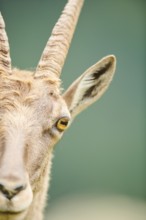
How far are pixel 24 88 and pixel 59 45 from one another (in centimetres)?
127

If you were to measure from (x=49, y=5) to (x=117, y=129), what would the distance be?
438 cm

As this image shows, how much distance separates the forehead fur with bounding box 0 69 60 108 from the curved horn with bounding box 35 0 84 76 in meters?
0.20

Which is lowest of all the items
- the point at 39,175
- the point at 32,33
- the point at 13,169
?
the point at 32,33

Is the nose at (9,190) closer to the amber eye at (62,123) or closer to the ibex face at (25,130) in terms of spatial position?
the ibex face at (25,130)

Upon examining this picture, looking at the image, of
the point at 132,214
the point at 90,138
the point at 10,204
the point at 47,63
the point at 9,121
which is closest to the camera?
the point at 10,204

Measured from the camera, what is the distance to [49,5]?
16.7 m

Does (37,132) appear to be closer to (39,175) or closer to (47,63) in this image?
(39,175)

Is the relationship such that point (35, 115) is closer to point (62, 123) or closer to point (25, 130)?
point (25, 130)

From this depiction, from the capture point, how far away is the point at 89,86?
336 inches

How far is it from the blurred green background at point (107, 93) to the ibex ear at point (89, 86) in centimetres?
778

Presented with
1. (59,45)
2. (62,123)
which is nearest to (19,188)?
(62,123)

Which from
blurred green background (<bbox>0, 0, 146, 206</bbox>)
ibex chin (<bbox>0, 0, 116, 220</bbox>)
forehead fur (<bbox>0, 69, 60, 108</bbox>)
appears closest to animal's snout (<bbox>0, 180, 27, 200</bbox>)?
ibex chin (<bbox>0, 0, 116, 220</bbox>)

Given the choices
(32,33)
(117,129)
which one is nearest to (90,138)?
(117,129)

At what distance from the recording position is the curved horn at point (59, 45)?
801 centimetres
